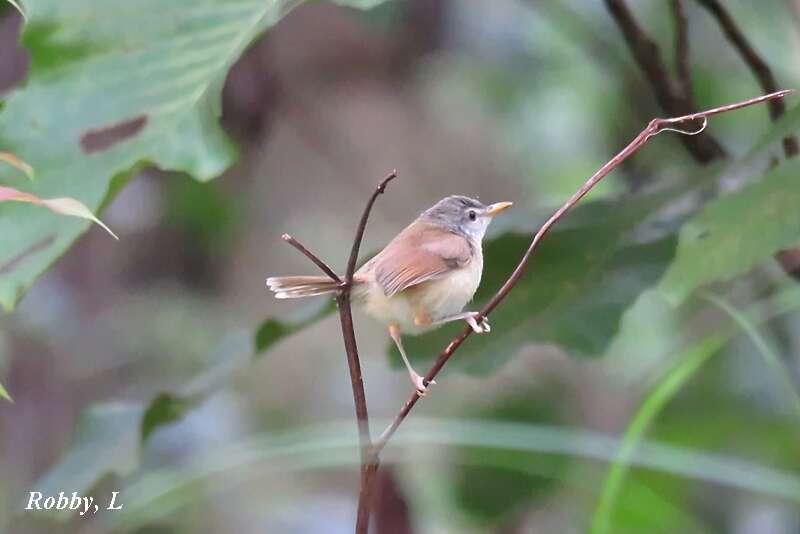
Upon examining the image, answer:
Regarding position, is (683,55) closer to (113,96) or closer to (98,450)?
(113,96)

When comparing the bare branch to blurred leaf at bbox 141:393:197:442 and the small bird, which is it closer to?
the small bird

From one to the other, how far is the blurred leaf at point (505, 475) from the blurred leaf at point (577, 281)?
0.64m

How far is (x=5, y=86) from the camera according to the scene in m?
3.64

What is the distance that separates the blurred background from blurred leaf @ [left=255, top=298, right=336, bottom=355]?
0.01m

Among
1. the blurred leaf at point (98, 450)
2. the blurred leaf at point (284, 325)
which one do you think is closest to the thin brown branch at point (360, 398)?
the blurred leaf at point (284, 325)

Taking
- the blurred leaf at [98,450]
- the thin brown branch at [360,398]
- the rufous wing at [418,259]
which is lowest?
the blurred leaf at [98,450]

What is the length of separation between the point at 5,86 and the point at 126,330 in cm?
111

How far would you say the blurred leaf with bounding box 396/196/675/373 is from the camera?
2.11 meters

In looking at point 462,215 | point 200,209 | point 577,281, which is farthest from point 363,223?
point 200,209

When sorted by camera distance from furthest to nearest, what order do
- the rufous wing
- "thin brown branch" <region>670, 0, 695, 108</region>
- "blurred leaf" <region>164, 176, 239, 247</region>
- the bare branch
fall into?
"blurred leaf" <region>164, 176, 239, 247</region>
"thin brown branch" <region>670, 0, 695, 108</region>
the rufous wing
the bare branch

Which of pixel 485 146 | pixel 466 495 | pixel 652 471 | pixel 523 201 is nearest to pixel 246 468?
pixel 466 495

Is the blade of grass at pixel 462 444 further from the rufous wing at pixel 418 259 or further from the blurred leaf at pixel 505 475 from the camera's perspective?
the rufous wing at pixel 418 259

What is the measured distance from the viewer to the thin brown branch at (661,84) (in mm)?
2264

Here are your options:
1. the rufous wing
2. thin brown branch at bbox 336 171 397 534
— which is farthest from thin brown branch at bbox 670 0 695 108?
thin brown branch at bbox 336 171 397 534
